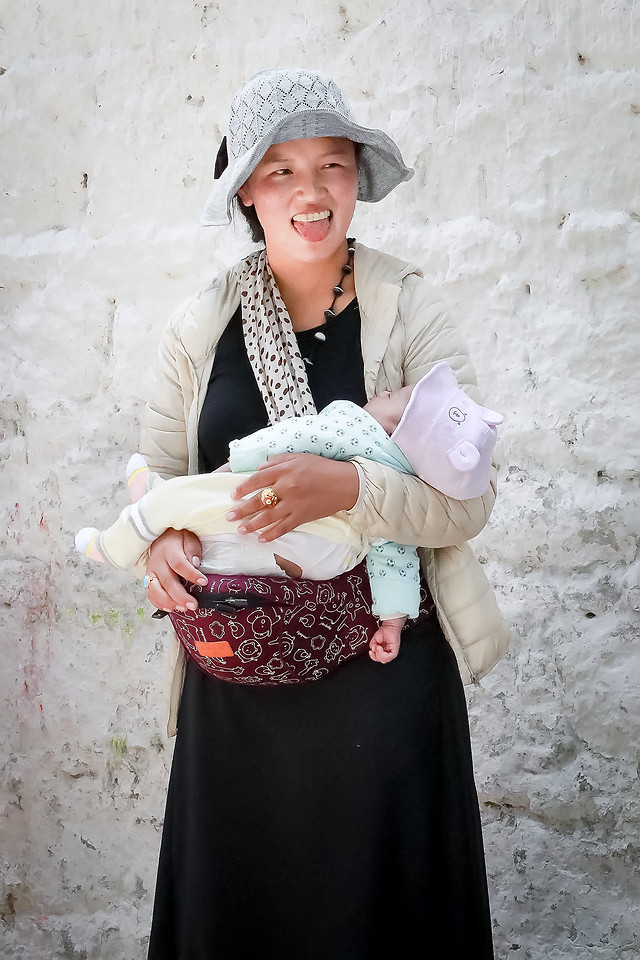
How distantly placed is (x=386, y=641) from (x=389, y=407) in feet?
1.12

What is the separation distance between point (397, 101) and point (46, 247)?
89cm

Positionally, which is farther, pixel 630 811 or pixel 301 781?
pixel 630 811

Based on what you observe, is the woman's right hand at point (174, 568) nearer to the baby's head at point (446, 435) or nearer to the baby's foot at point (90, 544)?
the baby's foot at point (90, 544)

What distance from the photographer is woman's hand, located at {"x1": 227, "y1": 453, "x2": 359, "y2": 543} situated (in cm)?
137

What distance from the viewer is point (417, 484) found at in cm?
144

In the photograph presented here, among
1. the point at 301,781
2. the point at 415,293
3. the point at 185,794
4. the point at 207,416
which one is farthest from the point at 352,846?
the point at 415,293

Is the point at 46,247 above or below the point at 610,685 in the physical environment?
above

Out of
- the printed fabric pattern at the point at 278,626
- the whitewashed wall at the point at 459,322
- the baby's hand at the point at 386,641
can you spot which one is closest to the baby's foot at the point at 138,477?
the printed fabric pattern at the point at 278,626

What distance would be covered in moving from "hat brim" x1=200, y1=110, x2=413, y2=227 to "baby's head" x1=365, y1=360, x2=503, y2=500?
37 cm

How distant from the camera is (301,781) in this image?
1.60 metres

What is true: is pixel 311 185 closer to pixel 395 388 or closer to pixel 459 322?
pixel 395 388

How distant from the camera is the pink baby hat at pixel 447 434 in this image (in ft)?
4.57

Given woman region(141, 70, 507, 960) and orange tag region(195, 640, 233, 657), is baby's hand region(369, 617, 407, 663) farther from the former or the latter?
orange tag region(195, 640, 233, 657)

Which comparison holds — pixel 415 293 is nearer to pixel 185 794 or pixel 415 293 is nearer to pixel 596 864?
pixel 185 794
